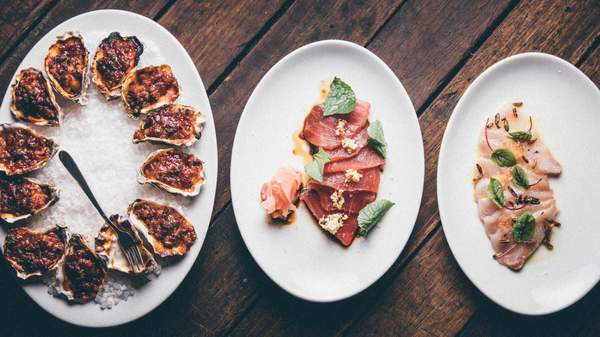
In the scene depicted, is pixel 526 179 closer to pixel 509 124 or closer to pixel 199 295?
pixel 509 124

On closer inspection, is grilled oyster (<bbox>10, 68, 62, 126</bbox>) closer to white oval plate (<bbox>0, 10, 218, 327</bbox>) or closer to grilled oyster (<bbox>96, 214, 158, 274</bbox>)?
white oval plate (<bbox>0, 10, 218, 327</bbox>)

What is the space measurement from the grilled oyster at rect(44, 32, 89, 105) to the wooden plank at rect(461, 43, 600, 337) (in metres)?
1.92

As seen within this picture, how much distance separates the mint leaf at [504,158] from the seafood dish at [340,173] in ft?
1.54

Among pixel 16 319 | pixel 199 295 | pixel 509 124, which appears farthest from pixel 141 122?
pixel 509 124

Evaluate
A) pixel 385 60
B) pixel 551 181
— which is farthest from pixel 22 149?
pixel 551 181

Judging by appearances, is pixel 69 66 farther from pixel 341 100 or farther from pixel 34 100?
pixel 341 100

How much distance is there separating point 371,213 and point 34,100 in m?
1.43

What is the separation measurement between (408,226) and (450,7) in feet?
3.17

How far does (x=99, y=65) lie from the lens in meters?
2.14

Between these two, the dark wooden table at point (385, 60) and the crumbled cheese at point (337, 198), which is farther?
the dark wooden table at point (385, 60)

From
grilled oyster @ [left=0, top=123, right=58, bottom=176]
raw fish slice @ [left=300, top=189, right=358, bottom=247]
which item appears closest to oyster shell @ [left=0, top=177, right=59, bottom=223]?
grilled oyster @ [left=0, top=123, right=58, bottom=176]

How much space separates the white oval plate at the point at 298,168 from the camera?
7.01 feet

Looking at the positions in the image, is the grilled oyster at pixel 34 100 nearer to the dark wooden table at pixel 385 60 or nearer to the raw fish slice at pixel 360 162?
the dark wooden table at pixel 385 60

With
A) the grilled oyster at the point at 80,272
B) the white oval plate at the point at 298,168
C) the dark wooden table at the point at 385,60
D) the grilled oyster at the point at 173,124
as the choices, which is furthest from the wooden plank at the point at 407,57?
the grilled oyster at the point at 173,124
